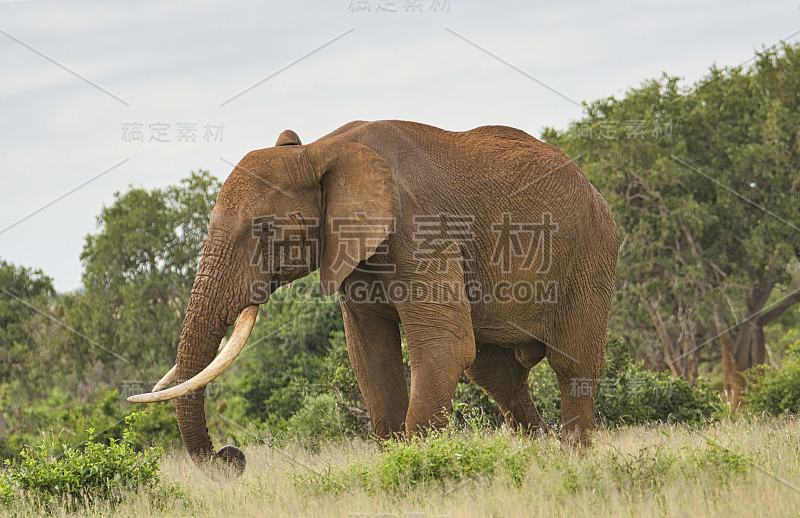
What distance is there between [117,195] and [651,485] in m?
27.9

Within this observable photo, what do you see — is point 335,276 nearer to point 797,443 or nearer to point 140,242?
point 797,443

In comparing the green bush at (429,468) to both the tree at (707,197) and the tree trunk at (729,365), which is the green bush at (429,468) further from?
the tree trunk at (729,365)

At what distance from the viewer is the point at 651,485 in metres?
6.95

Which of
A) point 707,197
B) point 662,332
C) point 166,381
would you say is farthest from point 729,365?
point 166,381

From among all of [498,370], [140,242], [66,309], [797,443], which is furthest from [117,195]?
[797,443]

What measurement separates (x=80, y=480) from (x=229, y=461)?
53.0 inches

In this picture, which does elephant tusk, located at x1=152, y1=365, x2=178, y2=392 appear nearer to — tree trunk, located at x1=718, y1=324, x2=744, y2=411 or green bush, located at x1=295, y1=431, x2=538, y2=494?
green bush, located at x1=295, y1=431, x2=538, y2=494

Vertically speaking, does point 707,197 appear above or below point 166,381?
above

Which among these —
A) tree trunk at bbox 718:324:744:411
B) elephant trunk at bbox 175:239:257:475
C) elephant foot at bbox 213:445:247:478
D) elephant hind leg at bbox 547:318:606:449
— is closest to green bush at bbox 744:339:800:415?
elephant hind leg at bbox 547:318:606:449

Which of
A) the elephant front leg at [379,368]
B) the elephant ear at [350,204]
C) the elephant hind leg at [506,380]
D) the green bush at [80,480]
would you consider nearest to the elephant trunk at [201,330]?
the green bush at [80,480]

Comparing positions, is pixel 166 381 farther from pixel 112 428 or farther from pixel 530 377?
pixel 530 377

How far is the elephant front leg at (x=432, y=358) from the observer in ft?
26.4

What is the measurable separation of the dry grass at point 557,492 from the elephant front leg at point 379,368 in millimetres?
766

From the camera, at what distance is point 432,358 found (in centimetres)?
805
